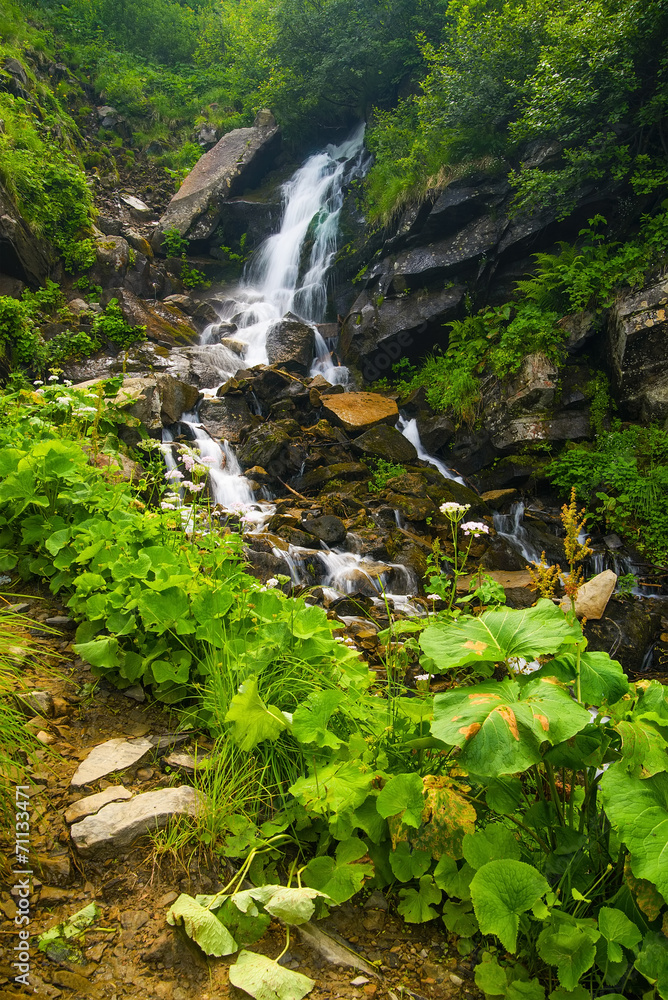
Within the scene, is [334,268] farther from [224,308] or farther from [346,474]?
[346,474]

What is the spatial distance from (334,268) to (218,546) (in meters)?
12.7

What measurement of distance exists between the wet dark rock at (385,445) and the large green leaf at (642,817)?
8.10 m

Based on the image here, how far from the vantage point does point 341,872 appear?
174 centimetres

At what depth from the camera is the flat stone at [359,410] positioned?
→ 991cm

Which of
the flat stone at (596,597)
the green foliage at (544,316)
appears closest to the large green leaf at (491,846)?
the flat stone at (596,597)

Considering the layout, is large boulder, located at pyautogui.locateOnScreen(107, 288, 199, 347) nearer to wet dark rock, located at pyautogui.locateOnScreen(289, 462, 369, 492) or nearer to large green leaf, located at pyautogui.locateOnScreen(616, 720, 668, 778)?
wet dark rock, located at pyautogui.locateOnScreen(289, 462, 369, 492)

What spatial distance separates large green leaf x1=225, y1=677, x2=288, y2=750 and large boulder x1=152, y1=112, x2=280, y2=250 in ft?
53.5

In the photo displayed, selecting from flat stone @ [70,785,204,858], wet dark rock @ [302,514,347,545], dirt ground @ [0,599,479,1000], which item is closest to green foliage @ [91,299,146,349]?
wet dark rock @ [302,514,347,545]

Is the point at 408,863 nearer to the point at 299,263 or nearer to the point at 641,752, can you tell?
the point at 641,752

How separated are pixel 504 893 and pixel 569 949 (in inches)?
7.7

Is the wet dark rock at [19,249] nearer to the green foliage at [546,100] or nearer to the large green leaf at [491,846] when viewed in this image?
the green foliage at [546,100]

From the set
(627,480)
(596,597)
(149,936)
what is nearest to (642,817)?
(149,936)

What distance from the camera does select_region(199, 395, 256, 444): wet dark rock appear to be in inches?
384

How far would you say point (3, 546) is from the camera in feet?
10.4
